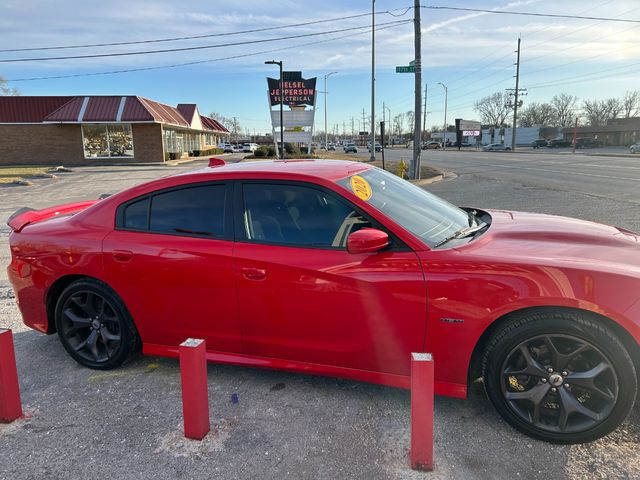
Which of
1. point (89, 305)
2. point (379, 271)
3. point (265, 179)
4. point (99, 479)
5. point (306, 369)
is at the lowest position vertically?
point (99, 479)

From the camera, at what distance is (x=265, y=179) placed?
10.3ft

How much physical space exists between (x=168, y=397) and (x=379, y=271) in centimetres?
173

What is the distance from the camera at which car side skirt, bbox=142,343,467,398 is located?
2.69 metres

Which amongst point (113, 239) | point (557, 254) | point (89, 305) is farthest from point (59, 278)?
point (557, 254)

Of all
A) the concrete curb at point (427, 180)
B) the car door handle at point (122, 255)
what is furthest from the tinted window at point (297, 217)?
the concrete curb at point (427, 180)

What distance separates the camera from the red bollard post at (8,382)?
109 inches

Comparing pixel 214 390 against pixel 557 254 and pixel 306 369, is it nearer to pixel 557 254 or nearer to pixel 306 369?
pixel 306 369

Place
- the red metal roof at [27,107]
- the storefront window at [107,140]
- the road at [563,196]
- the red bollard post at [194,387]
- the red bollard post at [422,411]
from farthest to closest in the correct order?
the storefront window at [107,140], the red metal roof at [27,107], the road at [563,196], the red bollard post at [194,387], the red bollard post at [422,411]

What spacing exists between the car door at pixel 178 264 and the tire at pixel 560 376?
5.49 ft

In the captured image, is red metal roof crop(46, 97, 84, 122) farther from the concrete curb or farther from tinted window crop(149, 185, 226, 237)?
tinted window crop(149, 185, 226, 237)

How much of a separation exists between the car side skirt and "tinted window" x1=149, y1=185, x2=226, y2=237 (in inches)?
33.7

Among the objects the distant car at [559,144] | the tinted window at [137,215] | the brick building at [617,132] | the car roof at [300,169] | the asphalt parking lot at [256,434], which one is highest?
the brick building at [617,132]

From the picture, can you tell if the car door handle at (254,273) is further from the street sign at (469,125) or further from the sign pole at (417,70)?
the street sign at (469,125)

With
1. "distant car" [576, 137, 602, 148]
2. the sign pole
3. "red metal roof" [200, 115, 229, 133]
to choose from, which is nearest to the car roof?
the sign pole
